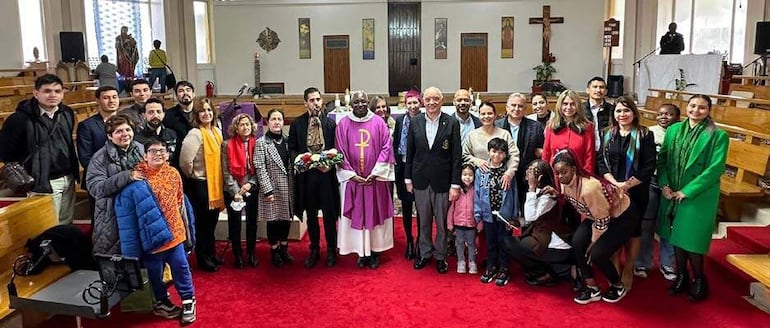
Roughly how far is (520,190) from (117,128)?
2785 mm

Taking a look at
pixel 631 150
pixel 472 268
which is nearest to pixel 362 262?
pixel 472 268

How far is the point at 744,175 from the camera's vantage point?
18.1 ft

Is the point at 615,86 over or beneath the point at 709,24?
beneath

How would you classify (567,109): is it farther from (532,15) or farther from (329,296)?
(532,15)

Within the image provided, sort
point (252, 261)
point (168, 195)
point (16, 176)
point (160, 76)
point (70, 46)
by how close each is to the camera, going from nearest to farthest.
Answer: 1. point (168, 195)
2. point (16, 176)
3. point (252, 261)
4. point (70, 46)
5. point (160, 76)

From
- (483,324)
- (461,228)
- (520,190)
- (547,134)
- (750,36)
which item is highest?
(750,36)

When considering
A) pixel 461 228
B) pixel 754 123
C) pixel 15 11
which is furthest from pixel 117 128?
pixel 15 11

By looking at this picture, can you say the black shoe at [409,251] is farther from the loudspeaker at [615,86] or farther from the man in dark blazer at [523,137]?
the loudspeaker at [615,86]

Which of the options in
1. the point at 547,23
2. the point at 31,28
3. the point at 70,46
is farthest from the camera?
the point at 547,23

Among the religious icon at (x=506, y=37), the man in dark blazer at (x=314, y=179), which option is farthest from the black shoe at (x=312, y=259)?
the religious icon at (x=506, y=37)

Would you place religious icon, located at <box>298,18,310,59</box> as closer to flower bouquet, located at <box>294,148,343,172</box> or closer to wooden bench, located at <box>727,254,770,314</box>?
flower bouquet, located at <box>294,148,343,172</box>

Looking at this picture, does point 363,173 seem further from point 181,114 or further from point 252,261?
point 181,114

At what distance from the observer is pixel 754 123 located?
6547 mm

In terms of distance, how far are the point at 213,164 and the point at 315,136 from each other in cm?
80
